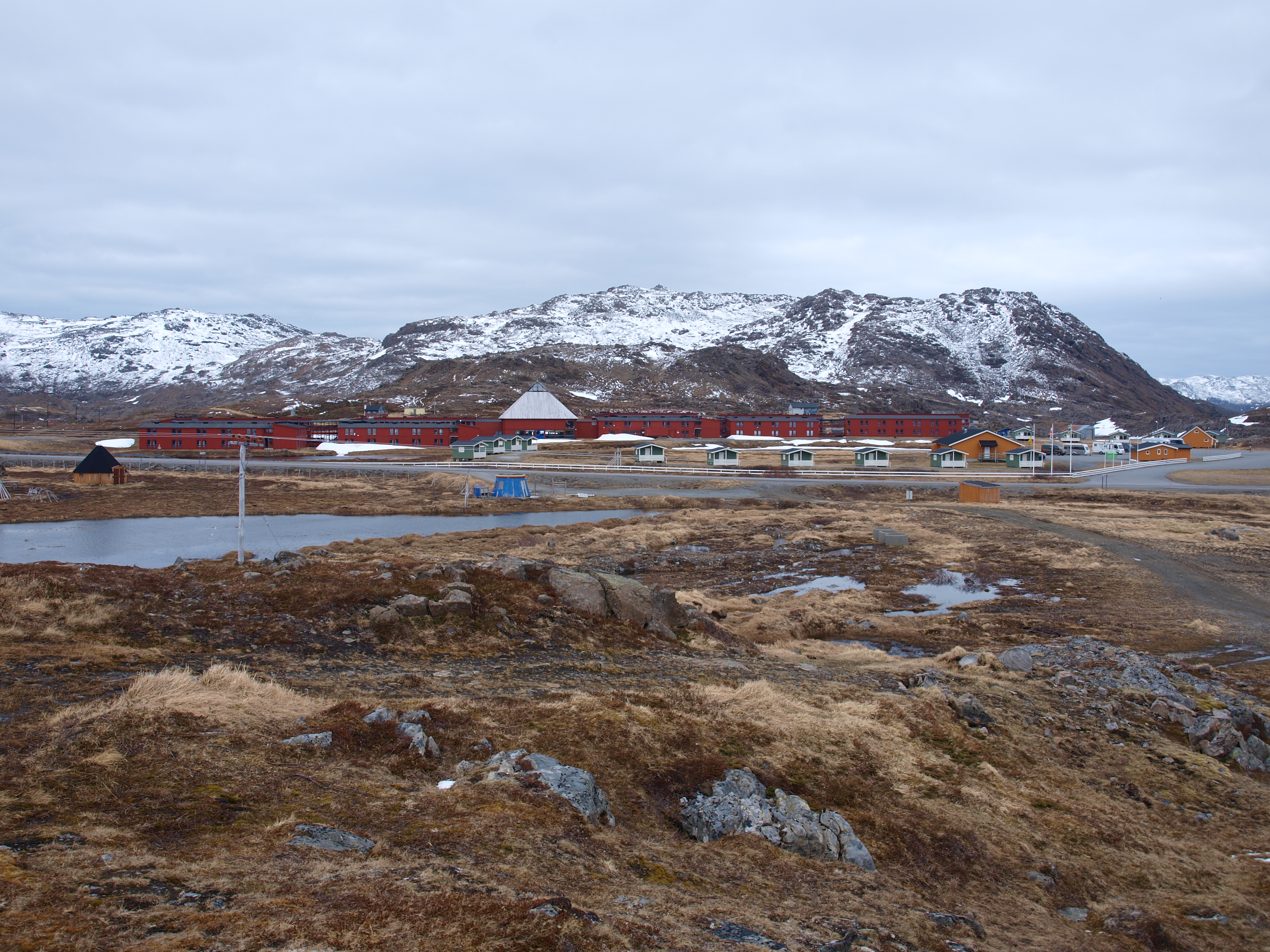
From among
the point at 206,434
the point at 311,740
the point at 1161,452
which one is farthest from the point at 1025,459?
the point at 206,434

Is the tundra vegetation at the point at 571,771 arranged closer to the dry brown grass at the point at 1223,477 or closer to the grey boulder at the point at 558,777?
the grey boulder at the point at 558,777

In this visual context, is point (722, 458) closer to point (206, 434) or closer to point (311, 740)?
point (311, 740)

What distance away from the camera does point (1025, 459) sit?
89.7 metres

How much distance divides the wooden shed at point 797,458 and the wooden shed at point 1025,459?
23263 mm

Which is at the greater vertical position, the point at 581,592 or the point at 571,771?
the point at 581,592

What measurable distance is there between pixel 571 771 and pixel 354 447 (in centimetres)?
11464

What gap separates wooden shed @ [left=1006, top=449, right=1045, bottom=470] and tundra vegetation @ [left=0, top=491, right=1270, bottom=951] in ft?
233

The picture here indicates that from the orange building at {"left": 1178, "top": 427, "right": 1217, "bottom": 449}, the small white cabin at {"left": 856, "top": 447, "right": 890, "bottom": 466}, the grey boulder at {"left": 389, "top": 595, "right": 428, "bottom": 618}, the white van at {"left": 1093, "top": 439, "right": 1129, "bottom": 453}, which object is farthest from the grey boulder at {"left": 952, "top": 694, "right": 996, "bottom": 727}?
the orange building at {"left": 1178, "top": 427, "right": 1217, "bottom": 449}

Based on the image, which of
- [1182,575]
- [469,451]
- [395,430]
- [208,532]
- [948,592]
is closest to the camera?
[948,592]

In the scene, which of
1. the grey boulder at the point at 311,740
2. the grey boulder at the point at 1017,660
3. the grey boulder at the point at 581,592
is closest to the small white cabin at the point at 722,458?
the grey boulder at the point at 581,592

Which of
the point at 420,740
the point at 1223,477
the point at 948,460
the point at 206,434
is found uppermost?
the point at 206,434

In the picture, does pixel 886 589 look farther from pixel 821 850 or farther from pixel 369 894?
pixel 369 894

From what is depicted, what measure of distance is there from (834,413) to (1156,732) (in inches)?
6837

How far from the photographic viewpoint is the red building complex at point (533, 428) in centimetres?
11644
